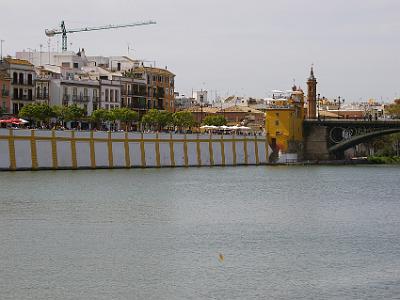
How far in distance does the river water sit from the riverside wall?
1201 cm

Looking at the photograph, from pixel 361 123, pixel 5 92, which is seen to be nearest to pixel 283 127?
pixel 361 123

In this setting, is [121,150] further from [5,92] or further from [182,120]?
[182,120]

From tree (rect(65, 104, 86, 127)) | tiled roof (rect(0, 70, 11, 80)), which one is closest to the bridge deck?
A: tree (rect(65, 104, 86, 127))

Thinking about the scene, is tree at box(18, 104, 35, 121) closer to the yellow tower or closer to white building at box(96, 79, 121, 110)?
white building at box(96, 79, 121, 110)

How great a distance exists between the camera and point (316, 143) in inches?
4653

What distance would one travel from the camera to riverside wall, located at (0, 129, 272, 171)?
274 ft

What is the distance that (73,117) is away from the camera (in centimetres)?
10419

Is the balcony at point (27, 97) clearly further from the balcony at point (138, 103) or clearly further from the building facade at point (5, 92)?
the balcony at point (138, 103)

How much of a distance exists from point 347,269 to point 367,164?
88556mm

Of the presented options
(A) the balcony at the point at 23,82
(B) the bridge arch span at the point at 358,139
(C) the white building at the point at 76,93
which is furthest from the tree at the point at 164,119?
(B) the bridge arch span at the point at 358,139

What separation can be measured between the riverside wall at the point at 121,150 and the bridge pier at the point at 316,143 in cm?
554

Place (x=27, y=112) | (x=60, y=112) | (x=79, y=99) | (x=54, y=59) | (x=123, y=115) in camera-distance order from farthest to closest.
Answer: (x=54, y=59) → (x=79, y=99) → (x=123, y=115) → (x=60, y=112) → (x=27, y=112)

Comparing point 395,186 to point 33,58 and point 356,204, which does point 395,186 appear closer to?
point 356,204

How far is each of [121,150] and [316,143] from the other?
3008 cm
